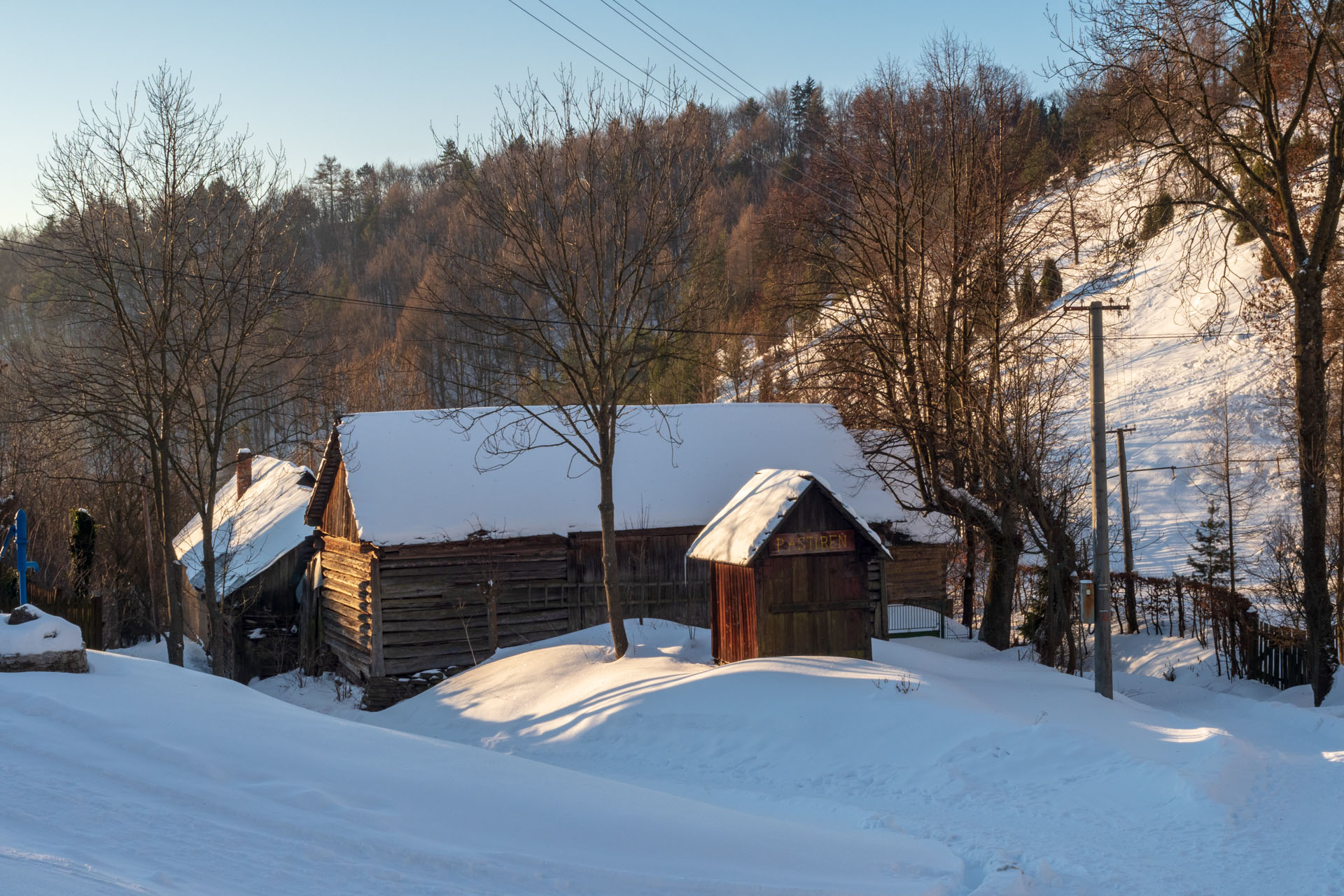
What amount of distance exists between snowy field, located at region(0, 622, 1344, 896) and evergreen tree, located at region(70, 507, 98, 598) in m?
14.3

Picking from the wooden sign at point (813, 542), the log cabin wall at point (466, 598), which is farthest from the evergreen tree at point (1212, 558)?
the log cabin wall at point (466, 598)

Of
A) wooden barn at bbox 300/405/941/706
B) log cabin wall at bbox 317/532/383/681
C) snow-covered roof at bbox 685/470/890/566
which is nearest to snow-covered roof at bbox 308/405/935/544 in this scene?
wooden barn at bbox 300/405/941/706

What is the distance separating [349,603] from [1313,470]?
19463 mm

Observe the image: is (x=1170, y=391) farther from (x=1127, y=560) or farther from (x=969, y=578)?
(x=969, y=578)

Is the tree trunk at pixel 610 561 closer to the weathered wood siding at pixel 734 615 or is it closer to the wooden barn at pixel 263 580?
the weathered wood siding at pixel 734 615

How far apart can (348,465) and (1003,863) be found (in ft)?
57.0

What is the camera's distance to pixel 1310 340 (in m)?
17.2

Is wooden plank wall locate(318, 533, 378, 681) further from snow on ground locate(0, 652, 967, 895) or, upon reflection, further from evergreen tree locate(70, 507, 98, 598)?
snow on ground locate(0, 652, 967, 895)

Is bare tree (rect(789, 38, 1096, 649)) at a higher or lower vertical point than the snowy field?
higher

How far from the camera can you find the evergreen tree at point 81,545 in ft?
77.4

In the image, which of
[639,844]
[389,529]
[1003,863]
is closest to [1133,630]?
[389,529]

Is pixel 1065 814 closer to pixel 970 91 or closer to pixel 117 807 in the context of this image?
pixel 117 807

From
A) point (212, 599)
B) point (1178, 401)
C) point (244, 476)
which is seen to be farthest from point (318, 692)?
point (1178, 401)

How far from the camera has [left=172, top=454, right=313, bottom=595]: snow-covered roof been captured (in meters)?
25.2
